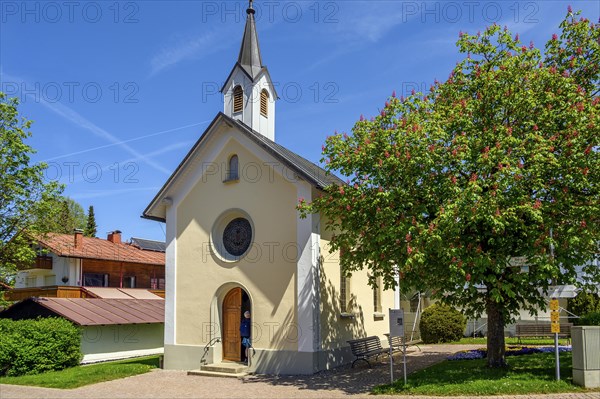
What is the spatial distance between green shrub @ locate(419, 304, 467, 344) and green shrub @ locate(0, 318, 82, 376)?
49.9ft

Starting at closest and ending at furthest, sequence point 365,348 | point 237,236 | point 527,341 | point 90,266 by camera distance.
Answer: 1. point 365,348
2. point 237,236
3. point 527,341
4. point 90,266

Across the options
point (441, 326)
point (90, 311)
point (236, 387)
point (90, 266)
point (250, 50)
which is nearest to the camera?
point (236, 387)

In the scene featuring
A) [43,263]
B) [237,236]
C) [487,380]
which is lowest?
[487,380]

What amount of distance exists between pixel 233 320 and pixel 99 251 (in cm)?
2112

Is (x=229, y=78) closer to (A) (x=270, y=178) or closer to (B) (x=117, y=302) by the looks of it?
(A) (x=270, y=178)

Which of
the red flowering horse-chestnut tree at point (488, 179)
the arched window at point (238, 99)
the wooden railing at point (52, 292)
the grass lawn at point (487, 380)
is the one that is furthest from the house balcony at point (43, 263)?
the grass lawn at point (487, 380)

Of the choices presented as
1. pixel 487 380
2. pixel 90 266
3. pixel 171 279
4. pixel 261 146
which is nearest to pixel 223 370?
pixel 171 279

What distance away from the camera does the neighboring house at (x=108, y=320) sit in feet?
72.0

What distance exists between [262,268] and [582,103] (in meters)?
10.6

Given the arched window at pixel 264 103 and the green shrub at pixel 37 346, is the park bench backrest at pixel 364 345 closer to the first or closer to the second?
the arched window at pixel 264 103

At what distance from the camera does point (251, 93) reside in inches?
852

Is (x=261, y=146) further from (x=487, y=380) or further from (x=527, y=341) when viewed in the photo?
(x=527, y=341)

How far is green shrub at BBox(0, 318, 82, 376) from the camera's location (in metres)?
18.0

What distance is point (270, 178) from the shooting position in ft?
59.4
